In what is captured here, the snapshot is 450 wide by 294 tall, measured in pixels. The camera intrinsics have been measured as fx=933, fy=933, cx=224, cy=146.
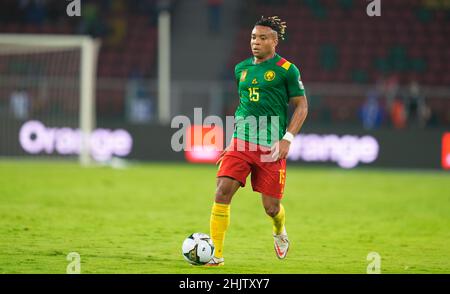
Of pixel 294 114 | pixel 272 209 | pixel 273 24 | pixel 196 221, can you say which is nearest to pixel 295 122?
pixel 294 114

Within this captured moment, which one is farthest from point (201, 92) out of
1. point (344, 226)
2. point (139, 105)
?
point (344, 226)

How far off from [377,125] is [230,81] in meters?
5.19

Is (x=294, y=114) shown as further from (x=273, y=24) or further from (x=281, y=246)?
(x=281, y=246)

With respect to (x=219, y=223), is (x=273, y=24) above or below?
above

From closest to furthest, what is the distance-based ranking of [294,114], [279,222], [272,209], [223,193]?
[223,193], [294,114], [272,209], [279,222]

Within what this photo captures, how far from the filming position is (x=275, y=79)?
9.33 m

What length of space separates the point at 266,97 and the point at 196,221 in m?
4.25

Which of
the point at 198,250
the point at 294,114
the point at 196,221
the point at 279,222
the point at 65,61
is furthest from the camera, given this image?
the point at 65,61

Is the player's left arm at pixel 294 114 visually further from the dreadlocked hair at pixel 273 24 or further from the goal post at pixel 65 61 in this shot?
the goal post at pixel 65 61

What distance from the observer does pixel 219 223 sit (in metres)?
9.17

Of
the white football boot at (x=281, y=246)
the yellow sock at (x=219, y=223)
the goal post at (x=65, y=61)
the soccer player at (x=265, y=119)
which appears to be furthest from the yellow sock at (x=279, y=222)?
the goal post at (x=65, y=61)

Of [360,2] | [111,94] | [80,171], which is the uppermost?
[360,2]

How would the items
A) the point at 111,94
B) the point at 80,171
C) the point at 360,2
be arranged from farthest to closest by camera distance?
the point at 360,2 < the point at 111,94 < the point at 80,171
